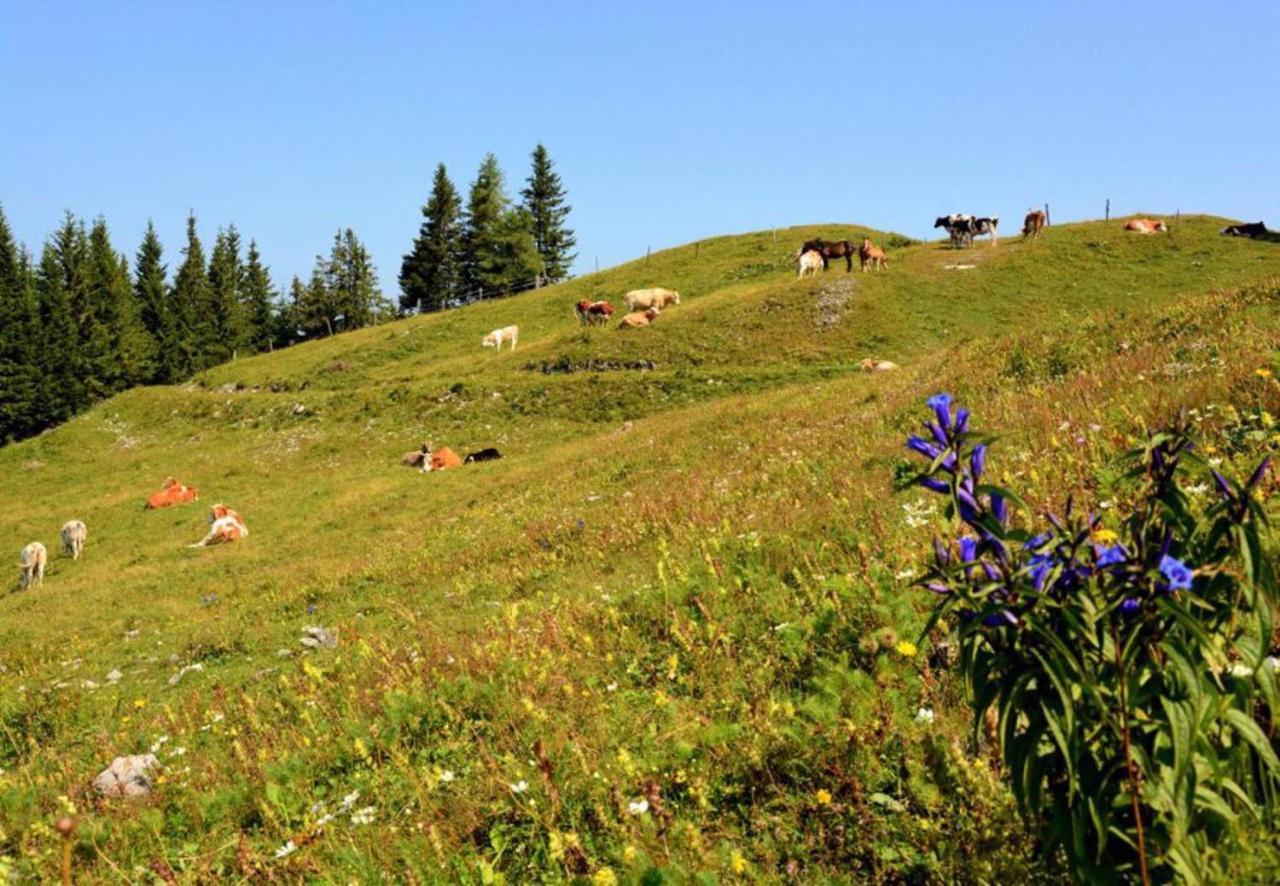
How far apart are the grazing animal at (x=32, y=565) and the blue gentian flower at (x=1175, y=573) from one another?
2966cm

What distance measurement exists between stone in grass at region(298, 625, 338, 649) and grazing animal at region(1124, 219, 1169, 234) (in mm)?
54267

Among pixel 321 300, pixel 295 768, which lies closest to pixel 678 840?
pixel 295 768

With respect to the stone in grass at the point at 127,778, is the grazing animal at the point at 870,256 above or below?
above

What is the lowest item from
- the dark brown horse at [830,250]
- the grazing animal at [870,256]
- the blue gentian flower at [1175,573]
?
the blue gentian flower at [1175,573]

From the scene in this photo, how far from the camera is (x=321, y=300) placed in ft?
352

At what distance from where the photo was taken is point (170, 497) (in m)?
32.2

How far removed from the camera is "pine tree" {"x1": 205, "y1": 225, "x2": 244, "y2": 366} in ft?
331

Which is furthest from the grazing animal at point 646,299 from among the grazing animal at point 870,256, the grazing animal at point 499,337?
the grazing animal at point 870,256

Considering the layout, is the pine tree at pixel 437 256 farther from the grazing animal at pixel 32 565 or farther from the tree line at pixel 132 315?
the grazing animal at pixel 32 565

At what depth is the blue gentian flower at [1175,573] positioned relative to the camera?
74.6 inches

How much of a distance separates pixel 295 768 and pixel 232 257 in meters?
126

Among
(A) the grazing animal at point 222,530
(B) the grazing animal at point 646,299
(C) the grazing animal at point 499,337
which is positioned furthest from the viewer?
(C) the grazing animal at point 499,337

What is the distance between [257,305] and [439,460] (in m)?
97.3

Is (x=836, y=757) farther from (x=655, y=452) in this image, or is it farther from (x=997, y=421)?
(x=655, y=452)
